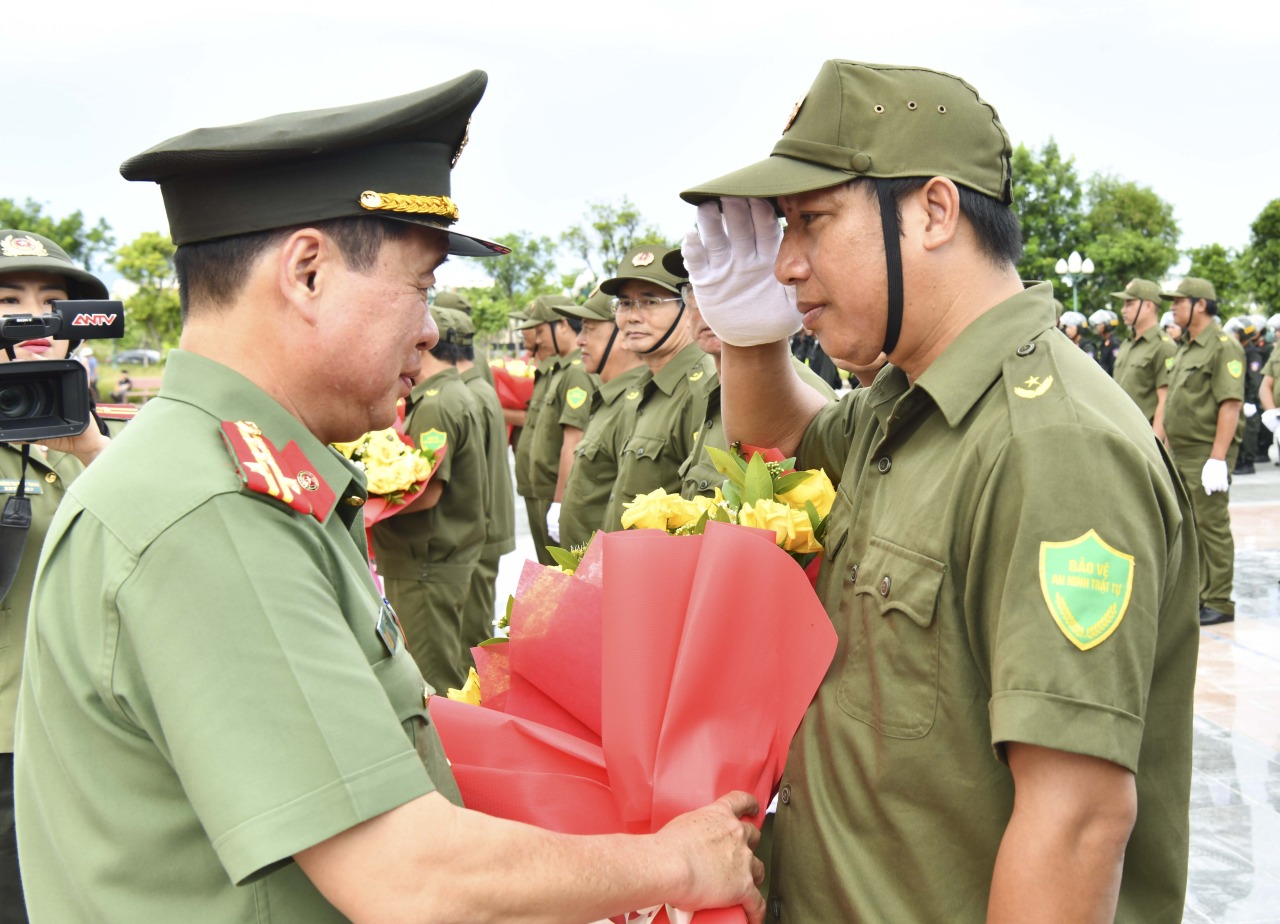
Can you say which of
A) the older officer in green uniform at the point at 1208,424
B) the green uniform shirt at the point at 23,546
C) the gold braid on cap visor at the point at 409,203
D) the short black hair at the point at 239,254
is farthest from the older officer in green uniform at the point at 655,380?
the older officer in green uniform at the point at 1208,424

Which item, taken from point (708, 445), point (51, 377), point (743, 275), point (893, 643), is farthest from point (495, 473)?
point (893, 643)

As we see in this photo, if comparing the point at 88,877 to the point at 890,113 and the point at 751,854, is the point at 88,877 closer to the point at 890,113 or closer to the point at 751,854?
the point at 751,854

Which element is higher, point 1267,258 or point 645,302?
point 645,302

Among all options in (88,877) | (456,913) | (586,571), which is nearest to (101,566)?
(88,877)

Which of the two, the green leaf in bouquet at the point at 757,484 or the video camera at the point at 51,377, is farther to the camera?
the video camera at the point at 51,377

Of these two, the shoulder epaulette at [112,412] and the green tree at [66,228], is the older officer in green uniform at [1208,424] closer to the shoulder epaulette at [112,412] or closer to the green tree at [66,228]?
the shoulder epaulette at [112,412]

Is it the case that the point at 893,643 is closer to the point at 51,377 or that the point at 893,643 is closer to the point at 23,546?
the point at 51,377

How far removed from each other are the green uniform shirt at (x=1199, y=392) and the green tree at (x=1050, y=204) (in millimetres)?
36260

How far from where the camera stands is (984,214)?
5.82ft

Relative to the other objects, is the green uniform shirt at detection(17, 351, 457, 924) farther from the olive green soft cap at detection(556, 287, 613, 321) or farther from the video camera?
the olive green soft cap at detection(556, 287, 613, 321)

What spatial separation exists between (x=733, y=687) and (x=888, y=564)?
1.06ft

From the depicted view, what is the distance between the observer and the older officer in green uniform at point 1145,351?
10.9 meters

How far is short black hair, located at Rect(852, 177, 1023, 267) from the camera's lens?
1.75m

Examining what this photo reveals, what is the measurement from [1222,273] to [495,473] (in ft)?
119
